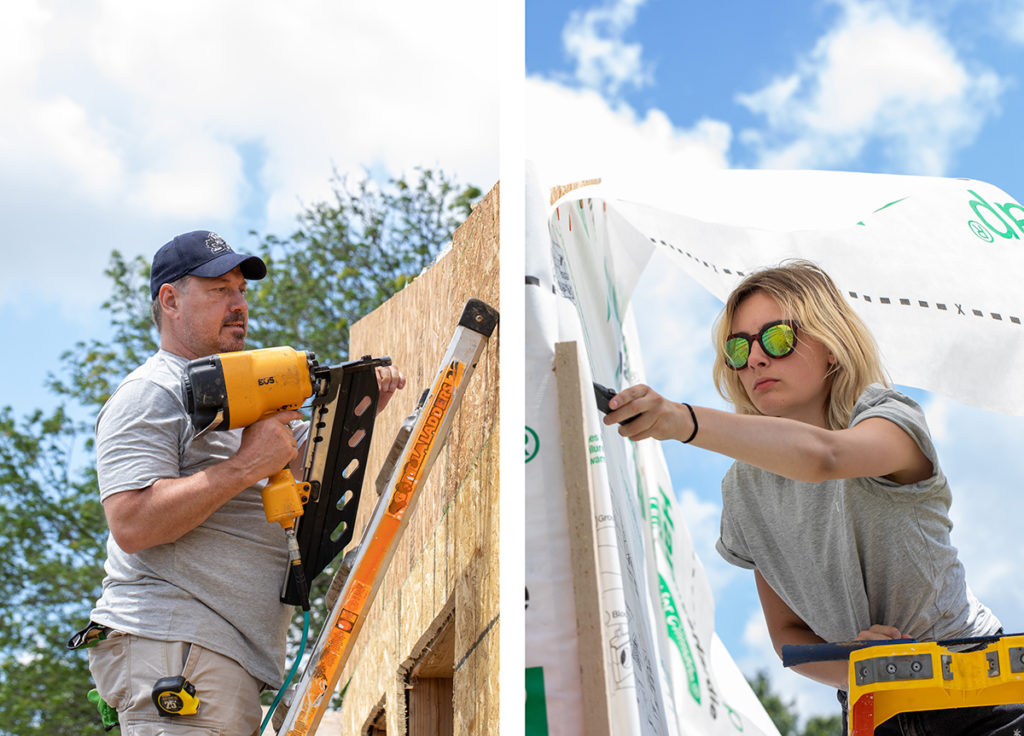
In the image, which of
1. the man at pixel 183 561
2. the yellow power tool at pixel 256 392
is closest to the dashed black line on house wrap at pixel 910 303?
the yellow power tool at pixel 256 392

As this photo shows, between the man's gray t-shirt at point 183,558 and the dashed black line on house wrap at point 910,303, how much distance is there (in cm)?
155

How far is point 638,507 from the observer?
10.9 ft

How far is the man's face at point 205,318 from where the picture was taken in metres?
2.71

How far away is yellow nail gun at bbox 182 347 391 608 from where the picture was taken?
238cm

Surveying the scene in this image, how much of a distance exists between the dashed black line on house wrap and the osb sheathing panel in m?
0.71

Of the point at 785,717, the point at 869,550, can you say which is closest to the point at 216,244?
the point at 869,550

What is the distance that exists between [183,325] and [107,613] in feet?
2.72

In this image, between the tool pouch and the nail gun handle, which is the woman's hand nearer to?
the nail gun handle

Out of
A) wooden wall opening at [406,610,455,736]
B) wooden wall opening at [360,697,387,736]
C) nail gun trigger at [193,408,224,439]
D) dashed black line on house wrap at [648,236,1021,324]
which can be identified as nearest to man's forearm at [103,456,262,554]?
nail gun trigger at [193,408,224,439]

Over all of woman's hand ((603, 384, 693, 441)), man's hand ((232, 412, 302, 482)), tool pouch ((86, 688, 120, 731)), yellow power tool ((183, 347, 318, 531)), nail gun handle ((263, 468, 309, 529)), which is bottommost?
tool pouch ((86, 688, 120, 731))

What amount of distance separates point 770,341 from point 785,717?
31889 mm

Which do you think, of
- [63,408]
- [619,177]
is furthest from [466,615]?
[63,408]

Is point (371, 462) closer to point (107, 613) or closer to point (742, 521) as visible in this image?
point (107, 613)

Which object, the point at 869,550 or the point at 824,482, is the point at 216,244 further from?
the point at 869,550
